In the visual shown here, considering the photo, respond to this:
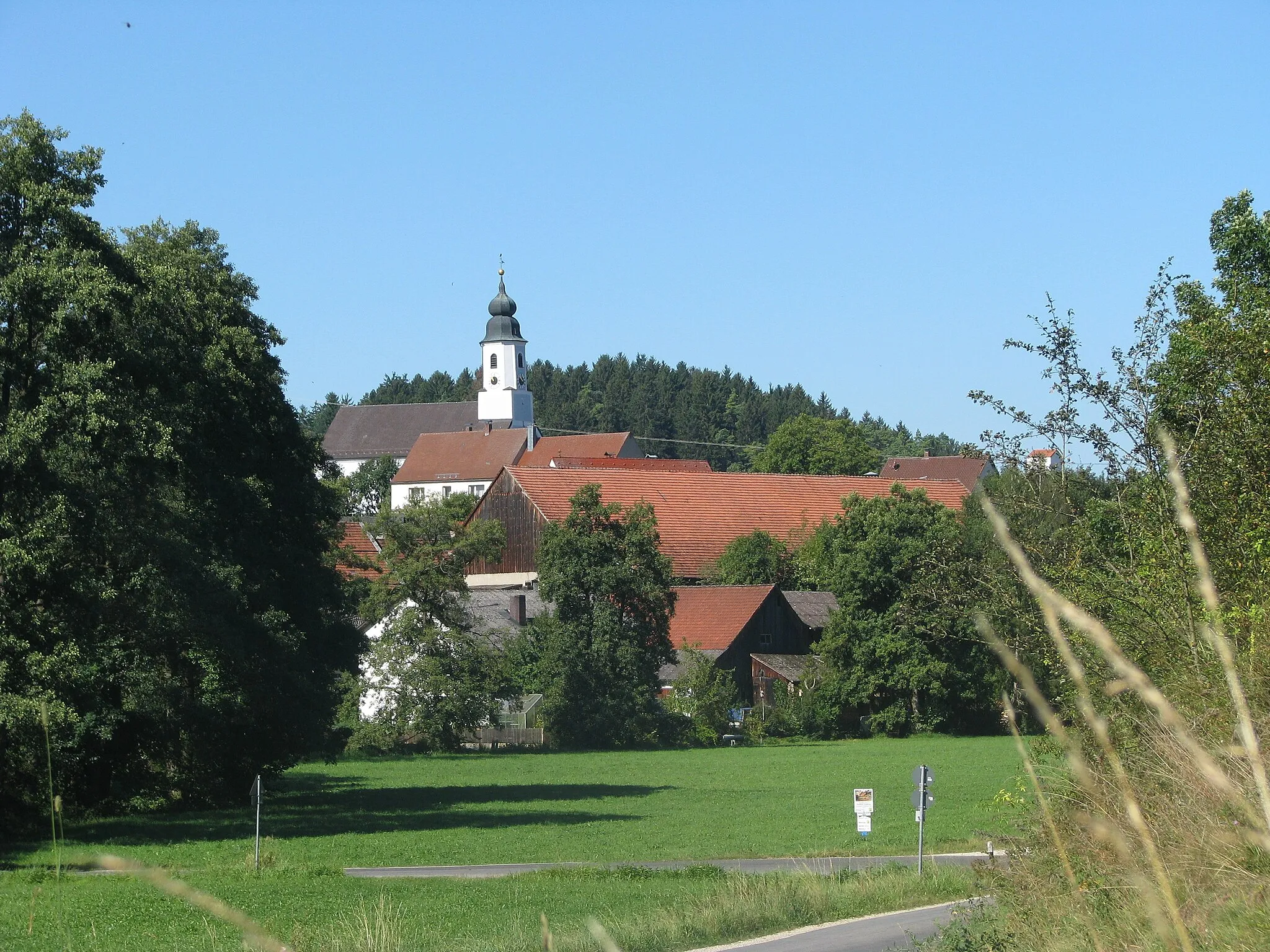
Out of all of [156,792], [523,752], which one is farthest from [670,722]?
[156,792]

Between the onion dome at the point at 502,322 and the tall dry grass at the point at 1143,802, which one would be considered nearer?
the tall dry grass at the point at 1143,802

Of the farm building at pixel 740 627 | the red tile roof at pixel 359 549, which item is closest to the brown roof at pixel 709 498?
the farm building at pixel 740 627

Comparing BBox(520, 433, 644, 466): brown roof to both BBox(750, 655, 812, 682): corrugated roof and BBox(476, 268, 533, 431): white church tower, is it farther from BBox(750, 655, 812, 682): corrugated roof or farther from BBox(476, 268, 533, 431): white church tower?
BBox(750, 655, 812, 682): corrugated roof

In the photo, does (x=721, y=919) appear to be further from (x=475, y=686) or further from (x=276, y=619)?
(x=475, y=686)

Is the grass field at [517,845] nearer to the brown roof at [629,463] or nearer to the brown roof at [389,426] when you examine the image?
the brown roof at [629,463]

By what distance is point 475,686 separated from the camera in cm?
5416

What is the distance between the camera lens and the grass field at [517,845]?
16.5 m

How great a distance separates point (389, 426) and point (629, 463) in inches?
2243

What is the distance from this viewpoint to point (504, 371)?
16112 cm

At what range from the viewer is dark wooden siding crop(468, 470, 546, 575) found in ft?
248

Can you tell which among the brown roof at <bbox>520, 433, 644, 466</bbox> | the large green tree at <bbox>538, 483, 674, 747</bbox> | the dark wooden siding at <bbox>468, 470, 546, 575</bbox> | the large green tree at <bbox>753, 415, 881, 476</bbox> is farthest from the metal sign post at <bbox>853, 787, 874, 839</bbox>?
the brown roof at <bbox>520, 433, 644, 466</bbox>

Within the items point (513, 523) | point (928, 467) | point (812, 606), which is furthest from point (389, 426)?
point (812, 606)

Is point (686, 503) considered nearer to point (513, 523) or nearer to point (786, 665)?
point (513, 523)

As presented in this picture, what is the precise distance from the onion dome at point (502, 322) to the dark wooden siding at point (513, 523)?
3358 inches
